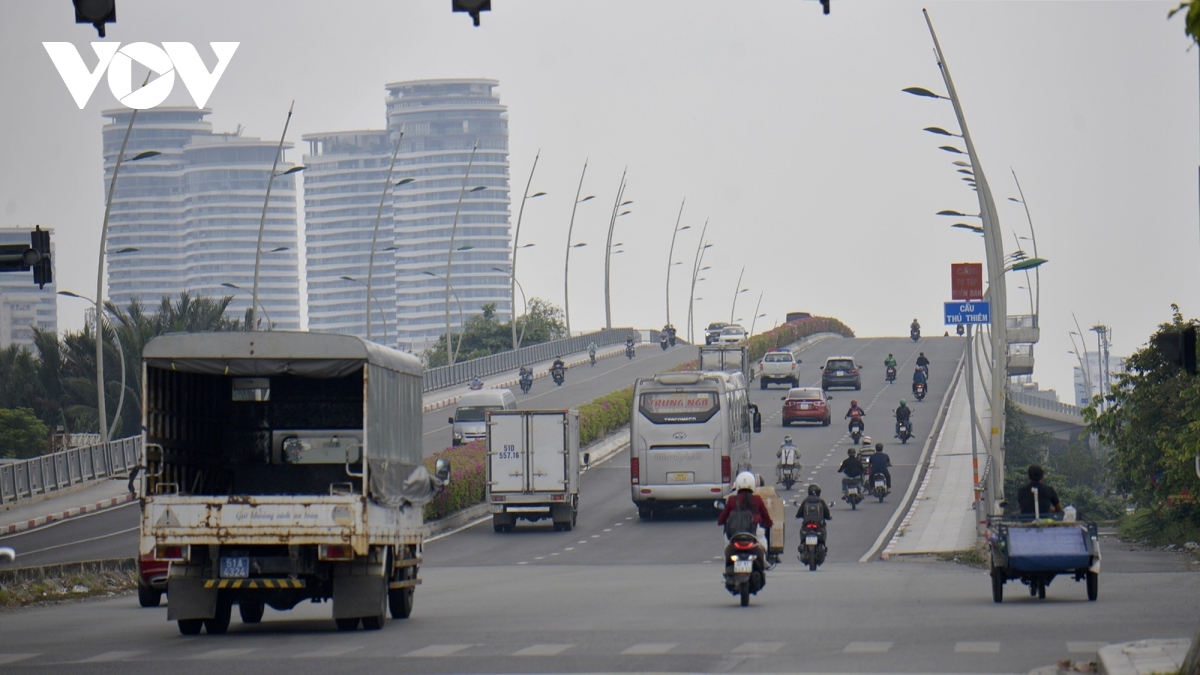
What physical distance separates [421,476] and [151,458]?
133 inches

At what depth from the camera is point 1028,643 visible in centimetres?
1377

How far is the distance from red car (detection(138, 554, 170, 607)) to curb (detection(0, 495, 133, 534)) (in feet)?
69.8

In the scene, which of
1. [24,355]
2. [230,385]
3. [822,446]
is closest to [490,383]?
[24,355]

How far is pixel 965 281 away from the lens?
3278cm

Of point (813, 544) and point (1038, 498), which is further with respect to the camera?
point (813, 544)

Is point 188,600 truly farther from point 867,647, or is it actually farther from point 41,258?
point 867,647

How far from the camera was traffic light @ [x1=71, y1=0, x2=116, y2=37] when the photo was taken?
12.8m

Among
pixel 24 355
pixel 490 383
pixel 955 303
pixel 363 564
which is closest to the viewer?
pixel 363 564

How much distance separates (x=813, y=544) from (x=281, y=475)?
37.1 ft

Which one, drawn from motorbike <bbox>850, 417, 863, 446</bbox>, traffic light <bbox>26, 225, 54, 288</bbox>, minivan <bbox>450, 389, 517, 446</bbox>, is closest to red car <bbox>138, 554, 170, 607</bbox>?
traffic light <bbox>26, 225, 54, 288</bbox>

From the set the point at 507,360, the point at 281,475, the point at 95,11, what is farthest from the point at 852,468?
the point at 507,360

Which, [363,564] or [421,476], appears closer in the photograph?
[363,564]

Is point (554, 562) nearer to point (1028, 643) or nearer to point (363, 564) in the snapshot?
point (363, 564)

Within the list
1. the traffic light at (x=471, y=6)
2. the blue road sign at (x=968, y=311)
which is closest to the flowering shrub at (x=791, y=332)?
the blue road sign at (x=968, y=311)
